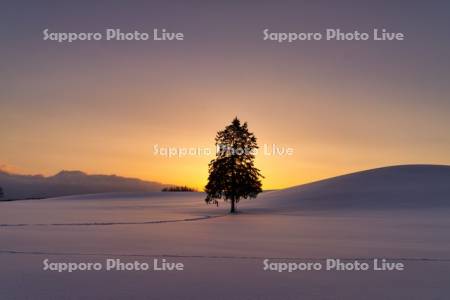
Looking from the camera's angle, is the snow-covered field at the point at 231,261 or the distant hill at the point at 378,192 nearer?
the snow-covered field at the point at 231,261

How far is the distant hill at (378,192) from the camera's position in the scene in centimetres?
4819

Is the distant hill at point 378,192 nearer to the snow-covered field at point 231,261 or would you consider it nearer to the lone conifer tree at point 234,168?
the lone conifer tree at point 234,168

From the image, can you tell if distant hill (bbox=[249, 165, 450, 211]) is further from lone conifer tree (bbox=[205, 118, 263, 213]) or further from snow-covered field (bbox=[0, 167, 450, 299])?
snow-covered field (bbox=[0, 167, 450, 299])

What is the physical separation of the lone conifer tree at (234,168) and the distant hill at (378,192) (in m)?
5.14

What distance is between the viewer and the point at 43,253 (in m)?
15.4

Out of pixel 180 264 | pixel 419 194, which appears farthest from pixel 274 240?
pixel 419 194

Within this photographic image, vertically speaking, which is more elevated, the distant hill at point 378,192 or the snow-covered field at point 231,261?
the distant hill at point 378,192

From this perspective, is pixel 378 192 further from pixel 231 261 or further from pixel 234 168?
pixel 231 261

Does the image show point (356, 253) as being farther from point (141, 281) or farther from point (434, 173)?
point (434, 173)

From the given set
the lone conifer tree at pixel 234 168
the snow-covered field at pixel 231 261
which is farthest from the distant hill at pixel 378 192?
the snow-covered field at pixel 231 261

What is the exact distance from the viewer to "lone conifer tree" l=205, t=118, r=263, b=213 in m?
45.3

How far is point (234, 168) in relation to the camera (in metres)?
45.5

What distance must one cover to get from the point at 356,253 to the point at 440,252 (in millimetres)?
3246

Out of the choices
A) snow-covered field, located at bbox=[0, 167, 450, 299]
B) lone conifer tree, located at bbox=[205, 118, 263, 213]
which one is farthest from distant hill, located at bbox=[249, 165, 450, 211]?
snow-covered field, located at bbox=[0, 167, 450, 299]
